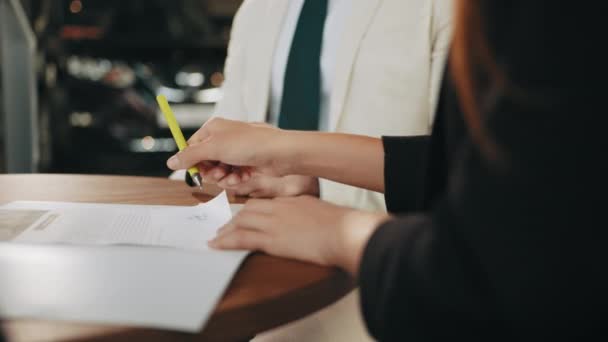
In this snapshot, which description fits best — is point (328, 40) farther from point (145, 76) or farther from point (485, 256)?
point (145, 76)

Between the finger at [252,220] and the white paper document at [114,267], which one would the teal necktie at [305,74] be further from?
the finger at [252,220]

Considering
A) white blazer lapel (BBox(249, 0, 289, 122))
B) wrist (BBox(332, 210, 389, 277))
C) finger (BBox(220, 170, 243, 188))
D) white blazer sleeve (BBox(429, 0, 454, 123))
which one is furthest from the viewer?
white blazer lapel (BBox(249, 0, 289, 122))

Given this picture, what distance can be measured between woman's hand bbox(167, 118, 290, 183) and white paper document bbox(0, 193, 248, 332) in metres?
0.12

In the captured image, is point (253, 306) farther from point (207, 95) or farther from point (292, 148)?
point (207, 95)

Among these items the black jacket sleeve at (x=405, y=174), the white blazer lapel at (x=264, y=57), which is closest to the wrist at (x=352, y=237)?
the black jacket sleeve at (x=405, y=174)

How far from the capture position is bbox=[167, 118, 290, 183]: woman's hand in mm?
896

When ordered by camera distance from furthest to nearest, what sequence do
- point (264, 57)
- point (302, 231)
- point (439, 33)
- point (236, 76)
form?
point (236, 76) < point (264, 57) < point (439, 33) < point (302, 231)

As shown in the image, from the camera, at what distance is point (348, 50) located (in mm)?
1314

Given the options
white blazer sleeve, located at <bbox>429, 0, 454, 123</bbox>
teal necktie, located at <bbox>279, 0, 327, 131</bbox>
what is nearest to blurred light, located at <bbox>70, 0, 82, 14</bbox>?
teal necktie, located at <bbox>279, 0, 327, 131</bbox>

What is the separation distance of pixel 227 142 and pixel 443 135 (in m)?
0.38

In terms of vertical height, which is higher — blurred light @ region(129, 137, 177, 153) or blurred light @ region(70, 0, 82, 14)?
blurred light @ region(70, 0, 82, 14)

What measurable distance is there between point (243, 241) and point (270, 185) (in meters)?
0.35

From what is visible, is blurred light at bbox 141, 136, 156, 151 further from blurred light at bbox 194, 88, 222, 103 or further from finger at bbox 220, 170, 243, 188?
finger at bbox 220, 170, 243, 188

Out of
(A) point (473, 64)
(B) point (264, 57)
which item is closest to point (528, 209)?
(A) point (473, 64)
